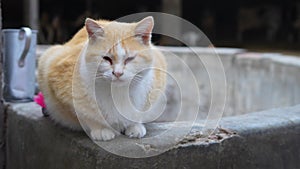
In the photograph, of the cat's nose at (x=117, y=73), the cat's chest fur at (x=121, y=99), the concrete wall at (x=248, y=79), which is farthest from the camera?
the concrete wall at (x=248, y=79)

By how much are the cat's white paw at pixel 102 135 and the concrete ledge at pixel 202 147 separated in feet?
0.08

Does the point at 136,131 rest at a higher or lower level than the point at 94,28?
lower

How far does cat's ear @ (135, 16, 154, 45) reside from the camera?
1387 millimetres

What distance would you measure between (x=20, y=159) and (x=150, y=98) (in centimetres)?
68

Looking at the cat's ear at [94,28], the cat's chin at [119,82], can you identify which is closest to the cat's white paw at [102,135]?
the cat's chin at [119,82]

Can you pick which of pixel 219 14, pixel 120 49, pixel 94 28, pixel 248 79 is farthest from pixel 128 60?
pixel 219 14

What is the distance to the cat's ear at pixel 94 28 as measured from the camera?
1.39 meters

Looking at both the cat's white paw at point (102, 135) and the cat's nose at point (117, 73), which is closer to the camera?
the cat's nose at point (117, 73)

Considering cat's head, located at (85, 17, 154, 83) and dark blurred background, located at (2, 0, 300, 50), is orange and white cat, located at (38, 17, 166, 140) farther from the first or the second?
dark blurred background, located at (2, 0, 300, 50)

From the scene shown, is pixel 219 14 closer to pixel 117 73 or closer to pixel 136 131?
pixel 136 131

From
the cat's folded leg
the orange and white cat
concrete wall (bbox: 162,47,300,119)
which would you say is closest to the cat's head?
the orange and white cat

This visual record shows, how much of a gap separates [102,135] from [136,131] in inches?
4.8

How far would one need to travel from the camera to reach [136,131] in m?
1.54

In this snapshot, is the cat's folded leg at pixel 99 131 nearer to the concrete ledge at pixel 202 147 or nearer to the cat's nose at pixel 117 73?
the concrete ledge at pixel 202 147
